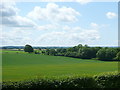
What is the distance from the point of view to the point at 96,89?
8523 millimetres

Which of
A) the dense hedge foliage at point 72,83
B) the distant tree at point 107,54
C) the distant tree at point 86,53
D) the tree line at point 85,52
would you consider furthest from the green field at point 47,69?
the distant tree at point 86,53

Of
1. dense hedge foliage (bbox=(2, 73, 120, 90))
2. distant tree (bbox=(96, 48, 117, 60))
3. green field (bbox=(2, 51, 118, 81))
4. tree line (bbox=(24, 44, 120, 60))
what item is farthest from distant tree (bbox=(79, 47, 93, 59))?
dense hedge foliage (bbox=(2, 73, 120, 90))

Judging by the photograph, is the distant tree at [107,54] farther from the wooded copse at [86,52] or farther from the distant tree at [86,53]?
the distant tree at [86,53]

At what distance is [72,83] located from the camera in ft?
27.2

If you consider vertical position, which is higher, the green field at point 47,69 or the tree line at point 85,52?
the tree line at point 85,52

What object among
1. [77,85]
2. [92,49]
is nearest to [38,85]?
[77,85]

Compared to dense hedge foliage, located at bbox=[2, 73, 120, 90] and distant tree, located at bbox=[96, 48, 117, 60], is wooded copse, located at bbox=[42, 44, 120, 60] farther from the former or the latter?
dense hedge foliage, located at bbox=[2, 73, 120, 90]

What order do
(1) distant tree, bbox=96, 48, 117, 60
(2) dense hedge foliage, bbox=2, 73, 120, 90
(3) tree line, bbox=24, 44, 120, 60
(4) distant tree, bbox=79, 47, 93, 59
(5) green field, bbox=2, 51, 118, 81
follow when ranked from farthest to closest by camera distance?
(4) distant tree, bbox=79, 47, 93, 59
(3) tree line, bbox=24, 44, 120, 60
(1) distant tree, bbox=96, 48, 117, 60
(5) green field, bbox=2, 51, 118, 81
(2) dense hedge foliage, bbox=2, 73, 120, 90

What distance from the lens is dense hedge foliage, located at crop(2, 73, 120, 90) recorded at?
7727 millimetres

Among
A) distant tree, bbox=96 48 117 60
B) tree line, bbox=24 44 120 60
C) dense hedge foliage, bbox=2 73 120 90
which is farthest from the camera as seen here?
tree line, bbox=24 44 120 60

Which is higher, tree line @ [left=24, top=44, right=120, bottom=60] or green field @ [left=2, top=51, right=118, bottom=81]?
tree line @ [left=24, top=44, right=120, bottom=60]

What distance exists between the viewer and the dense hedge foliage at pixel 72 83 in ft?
25.3

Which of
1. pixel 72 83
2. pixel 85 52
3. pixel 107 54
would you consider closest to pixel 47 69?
pixel 72 83

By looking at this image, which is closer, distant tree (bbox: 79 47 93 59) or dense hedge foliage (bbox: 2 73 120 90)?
dense hedge foliage (bbox: 2 73 120 90)
